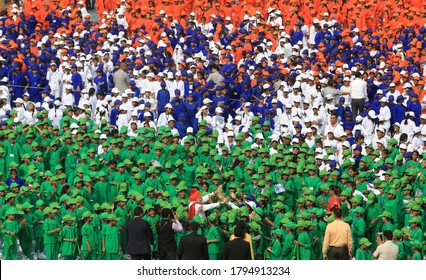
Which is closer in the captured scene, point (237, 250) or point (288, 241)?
point (237, 250)

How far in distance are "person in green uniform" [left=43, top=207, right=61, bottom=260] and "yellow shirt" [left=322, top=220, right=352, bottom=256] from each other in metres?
4.79

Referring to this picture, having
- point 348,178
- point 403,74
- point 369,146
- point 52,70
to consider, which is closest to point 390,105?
point 403,74

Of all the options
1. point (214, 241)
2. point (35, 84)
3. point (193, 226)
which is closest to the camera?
point (193, 226)

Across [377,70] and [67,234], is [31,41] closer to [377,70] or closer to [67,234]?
[377,70]

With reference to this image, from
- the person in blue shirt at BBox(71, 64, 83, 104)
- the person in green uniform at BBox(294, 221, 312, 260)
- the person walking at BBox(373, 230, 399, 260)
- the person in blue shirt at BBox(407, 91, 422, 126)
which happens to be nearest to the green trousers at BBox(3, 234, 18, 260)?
the person in green uniform at BBox(294, 221, 312, 260)

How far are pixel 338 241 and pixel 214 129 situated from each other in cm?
884

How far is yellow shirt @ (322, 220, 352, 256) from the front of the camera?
26016mm

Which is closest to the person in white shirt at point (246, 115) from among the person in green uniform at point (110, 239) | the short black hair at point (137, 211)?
the person in green uniform at point (110, 239)

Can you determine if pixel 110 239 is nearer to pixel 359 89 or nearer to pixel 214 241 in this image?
pixel 214 241

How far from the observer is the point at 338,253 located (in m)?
26.0

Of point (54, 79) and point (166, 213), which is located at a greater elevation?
point (54, 79)

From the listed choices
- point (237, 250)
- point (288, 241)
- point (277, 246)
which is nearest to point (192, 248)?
point (237, 250)

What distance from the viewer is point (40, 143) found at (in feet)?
108

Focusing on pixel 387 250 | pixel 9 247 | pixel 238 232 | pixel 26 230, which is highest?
pixel 26 230
